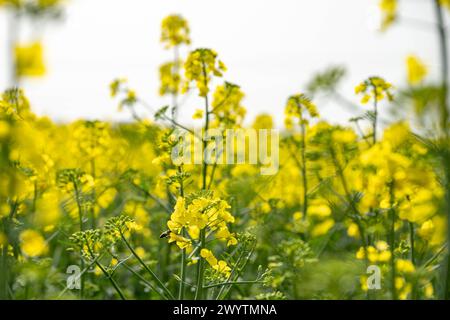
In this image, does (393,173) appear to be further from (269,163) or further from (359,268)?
(269,163)

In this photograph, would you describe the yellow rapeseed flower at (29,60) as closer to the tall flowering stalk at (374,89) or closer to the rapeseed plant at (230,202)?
the rapeseed plant at (230,202)

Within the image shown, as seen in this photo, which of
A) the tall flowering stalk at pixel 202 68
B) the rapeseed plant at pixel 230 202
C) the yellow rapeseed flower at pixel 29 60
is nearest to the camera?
the yellow rapeseed flower at pixel 29 60

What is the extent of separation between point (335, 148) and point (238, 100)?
1192 mm

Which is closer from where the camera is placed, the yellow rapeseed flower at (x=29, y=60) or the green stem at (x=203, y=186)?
the yellow rapeseed flower at (x=29, y=60)

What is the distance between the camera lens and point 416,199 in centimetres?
255

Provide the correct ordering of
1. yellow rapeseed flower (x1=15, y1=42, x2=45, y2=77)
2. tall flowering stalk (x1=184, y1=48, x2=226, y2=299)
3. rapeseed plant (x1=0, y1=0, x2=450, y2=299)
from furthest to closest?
tall flowering stalk (x1=184, y1=48, x2=226, y2=299) → rapeseed plant (x1=0, y1=0, x2=450, y2=299) → yellow rapeseed flower (x1=15, y1=42, x2=45, y2=77)

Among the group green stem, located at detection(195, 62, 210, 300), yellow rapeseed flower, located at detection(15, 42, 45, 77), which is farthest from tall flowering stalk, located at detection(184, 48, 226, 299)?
yellow rapeseed flower, located at detection(15, 42, 45, 77)

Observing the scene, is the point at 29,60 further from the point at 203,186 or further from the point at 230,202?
the point at 230,202

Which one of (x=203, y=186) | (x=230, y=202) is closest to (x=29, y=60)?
(x=203, y=186)

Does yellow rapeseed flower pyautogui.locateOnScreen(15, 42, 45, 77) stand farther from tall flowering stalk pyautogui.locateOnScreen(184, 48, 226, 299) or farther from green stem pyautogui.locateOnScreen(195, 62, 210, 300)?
tall flowering stalk pyautogui.locateOnScreen(184, 48, 226, 299)

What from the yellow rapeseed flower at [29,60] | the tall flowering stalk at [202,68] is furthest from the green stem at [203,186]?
the yellow rapeseed flower at [29,60]

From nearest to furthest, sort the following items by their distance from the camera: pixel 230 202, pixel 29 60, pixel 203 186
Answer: pixel 29 60
pixel 203 186
pixel 230 202
